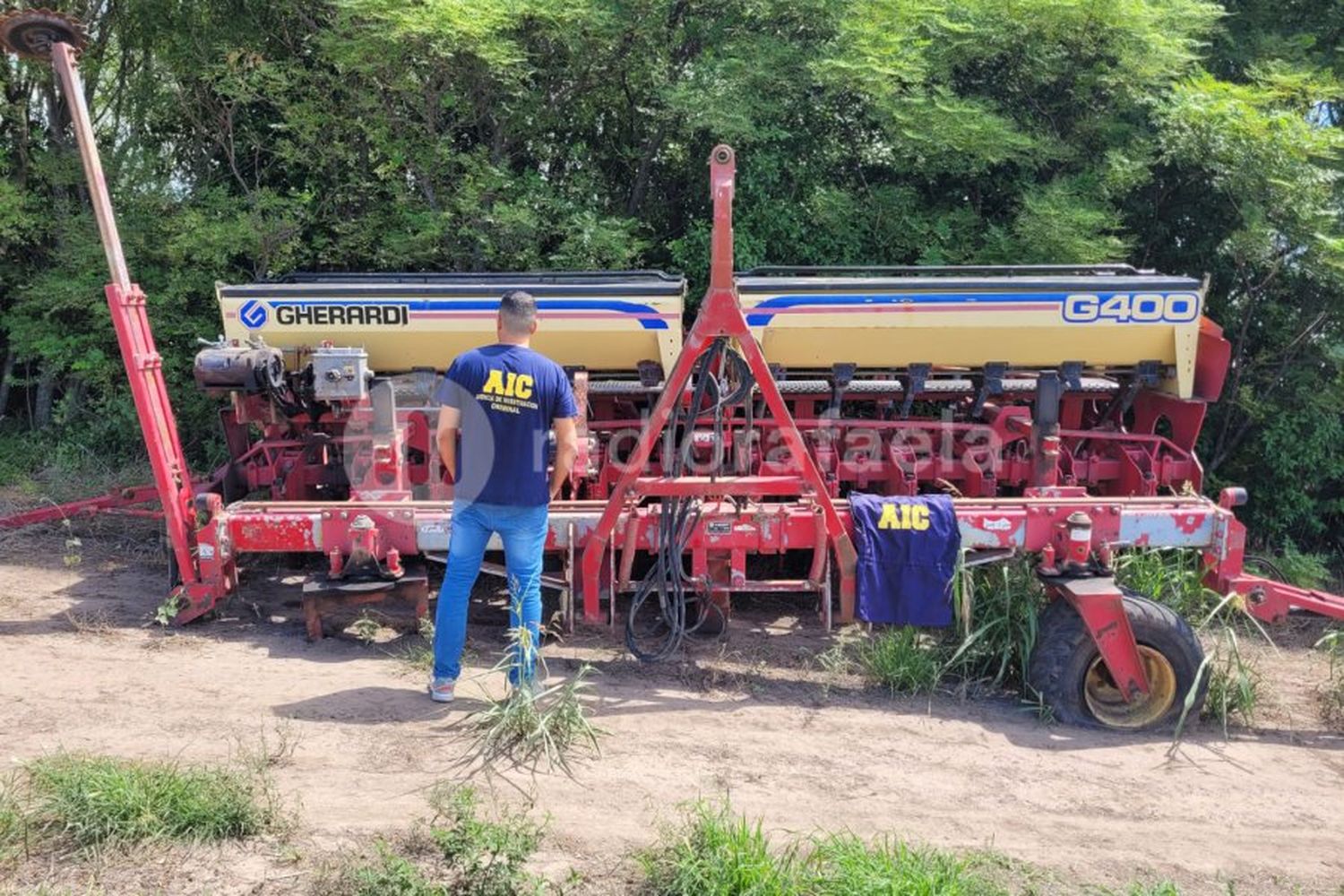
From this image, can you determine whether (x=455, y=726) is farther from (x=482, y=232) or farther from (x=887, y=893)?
(x=482, y=232)

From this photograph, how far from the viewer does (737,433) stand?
6273mm

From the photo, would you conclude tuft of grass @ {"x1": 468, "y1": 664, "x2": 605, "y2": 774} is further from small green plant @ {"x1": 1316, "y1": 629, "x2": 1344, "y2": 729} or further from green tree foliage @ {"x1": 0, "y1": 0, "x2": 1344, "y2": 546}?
green tree foliage @ {"x1": 0, "y1": 0, "x2": 1344, "y2": 546}

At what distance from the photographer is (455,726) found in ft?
14.7

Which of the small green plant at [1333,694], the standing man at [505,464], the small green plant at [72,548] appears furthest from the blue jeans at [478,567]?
the small green plant at [1333,694]

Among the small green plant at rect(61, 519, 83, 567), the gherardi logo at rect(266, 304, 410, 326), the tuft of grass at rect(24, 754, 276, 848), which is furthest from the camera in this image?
the small green plant at rect(61, 519, 83, 567)

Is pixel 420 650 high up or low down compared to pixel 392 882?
up

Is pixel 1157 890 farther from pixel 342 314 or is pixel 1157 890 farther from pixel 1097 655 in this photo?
pixel 342 314

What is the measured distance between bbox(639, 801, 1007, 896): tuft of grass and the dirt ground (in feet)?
0.53

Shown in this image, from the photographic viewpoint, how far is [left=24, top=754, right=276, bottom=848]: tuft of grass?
11.4 ft

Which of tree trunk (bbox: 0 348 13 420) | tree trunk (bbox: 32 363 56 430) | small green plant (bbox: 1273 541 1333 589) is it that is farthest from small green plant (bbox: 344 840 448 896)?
tree trunk (bbox: 0 348 13 420)

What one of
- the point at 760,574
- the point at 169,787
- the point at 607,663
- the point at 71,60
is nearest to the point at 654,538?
the point at 607,663

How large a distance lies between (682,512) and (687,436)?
0.44 meters

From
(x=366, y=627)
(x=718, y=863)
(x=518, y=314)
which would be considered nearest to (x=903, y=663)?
(x=718, y=863)

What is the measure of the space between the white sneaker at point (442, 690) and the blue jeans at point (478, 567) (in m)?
0.02
